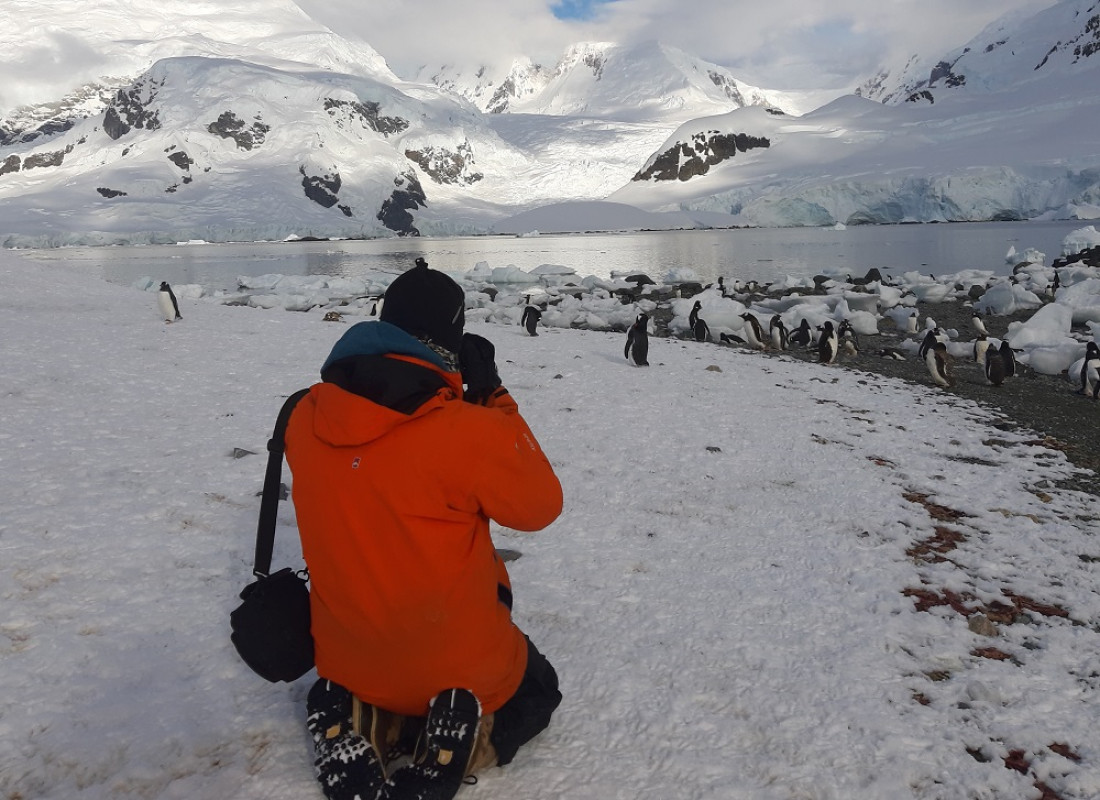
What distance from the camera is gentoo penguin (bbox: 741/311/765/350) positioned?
12.6 m

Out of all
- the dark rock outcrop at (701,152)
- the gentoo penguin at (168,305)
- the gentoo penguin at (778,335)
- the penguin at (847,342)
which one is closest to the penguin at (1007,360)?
the penguin at (847,342)

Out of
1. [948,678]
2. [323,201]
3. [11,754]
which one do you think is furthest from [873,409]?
[323,201]

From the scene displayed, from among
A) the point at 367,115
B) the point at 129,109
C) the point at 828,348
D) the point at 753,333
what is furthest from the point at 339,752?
the point at 129,109

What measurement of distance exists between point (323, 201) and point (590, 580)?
125208mm

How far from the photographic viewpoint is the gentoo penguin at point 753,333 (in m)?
12.6

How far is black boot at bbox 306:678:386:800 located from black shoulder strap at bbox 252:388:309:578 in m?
0.37

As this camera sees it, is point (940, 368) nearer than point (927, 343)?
Yes

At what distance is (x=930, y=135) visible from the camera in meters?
94.4

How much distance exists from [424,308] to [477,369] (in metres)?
0.20

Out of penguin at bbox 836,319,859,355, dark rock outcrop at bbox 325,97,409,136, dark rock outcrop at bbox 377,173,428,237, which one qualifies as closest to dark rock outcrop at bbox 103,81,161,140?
dark rock outcrop at bbox 325,97,409,136

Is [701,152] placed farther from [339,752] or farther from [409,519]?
[339,752]

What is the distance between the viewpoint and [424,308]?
5.86ft

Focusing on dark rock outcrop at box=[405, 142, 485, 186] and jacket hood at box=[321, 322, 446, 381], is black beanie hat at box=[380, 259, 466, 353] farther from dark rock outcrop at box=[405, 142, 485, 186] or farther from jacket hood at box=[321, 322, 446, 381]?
dark rock outcrop at box=[405, 142, 485, 186]

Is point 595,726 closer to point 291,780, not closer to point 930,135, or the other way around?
point 291,780
